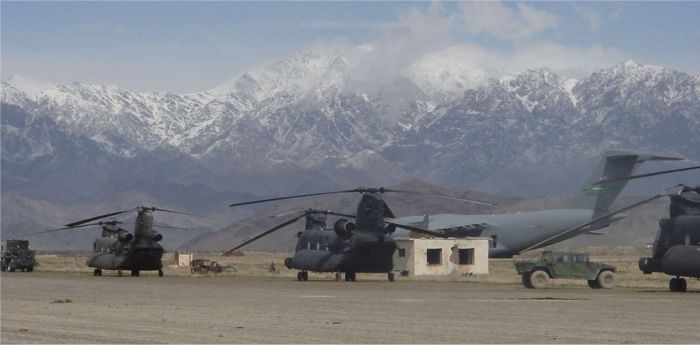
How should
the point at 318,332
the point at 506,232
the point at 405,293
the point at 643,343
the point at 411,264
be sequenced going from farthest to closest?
1. the point at 506,232
2. the point at 411,264
3. the point at 405,293
4. the point at 318,332
5. the point at 643,343

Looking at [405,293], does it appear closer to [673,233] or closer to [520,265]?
[673,233]

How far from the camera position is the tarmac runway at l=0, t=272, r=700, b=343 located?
1159 inches

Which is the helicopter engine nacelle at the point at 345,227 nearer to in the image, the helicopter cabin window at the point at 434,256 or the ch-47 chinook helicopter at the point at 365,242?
the ch-47 chinook helicopter at the point at 365,242

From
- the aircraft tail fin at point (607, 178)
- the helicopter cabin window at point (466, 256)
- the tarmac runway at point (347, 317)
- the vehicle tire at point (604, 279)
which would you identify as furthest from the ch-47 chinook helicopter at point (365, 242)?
the aircraft tail fin at point (607, 178)

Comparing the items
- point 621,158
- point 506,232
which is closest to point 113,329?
point 506,232

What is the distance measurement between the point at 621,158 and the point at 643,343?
103637mm

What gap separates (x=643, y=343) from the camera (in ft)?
92.3

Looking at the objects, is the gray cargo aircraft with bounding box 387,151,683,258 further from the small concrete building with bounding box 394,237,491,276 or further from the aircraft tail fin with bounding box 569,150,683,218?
the small concrete building with bounding box 394,237,491,276

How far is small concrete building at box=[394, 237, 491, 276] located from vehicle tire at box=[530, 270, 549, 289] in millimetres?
31899

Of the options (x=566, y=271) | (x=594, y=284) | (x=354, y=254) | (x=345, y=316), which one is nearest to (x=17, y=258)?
(x=354, y=254)

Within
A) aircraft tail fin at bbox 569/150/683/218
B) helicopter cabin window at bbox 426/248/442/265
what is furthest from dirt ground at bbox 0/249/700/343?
aircraft tail fin at bbox 569/150/683/218

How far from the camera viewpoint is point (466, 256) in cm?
10081

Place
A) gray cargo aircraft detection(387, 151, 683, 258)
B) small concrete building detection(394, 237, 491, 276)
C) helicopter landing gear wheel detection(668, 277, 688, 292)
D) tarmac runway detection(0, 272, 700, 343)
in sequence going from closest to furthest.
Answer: tarmac runway detection(0, 272, 700, 343), helicopter landing gear wheel detection(668, 277, 688, 292), small concrete building detection(394, 237, 491, 276), gray cargo aircraft detection(387, 151, 683, 258)

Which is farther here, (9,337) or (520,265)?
(520,265)
